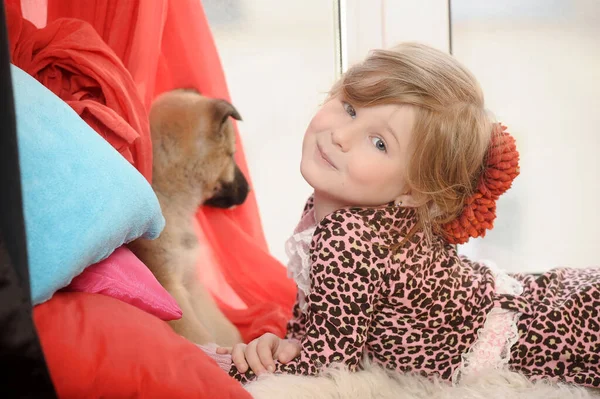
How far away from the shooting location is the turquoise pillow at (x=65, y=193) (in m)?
0.81

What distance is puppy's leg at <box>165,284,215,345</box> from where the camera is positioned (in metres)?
1.33

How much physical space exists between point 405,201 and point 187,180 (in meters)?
0.49

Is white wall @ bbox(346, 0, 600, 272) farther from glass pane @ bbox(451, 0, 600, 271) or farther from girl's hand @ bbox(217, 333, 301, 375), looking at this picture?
girl's hand @ bbox(217, 333, 301, 375)

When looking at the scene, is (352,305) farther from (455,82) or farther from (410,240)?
(455,82)

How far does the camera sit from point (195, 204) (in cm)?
145

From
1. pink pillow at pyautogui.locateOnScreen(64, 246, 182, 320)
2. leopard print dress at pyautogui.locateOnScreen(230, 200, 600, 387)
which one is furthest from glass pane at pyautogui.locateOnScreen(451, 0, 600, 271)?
pink pillow at pyautogui.locateOnScreen(64, 246, 182, 320)

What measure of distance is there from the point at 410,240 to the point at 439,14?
89 cm

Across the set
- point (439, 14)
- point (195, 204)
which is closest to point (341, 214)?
point (195, 204)

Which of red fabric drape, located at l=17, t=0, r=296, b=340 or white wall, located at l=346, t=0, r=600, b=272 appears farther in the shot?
white wall, located at l=346, t=0, r=600, b=272

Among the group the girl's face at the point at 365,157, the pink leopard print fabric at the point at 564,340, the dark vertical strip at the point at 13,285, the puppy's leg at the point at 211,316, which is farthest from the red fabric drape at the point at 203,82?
the dark vertical strip at the point at 13,285

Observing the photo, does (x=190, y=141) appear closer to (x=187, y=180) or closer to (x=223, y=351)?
(x=187, y=180)

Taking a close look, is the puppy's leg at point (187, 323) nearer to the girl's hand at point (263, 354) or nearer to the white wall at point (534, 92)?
the girl's hand at point (263, 354)

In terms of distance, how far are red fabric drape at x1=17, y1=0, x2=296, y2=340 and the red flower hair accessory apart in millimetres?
435

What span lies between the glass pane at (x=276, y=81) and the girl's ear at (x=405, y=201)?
60 centimetres
